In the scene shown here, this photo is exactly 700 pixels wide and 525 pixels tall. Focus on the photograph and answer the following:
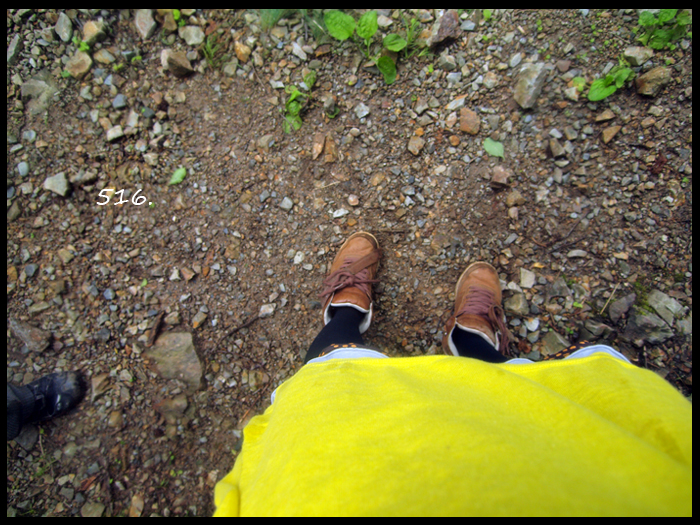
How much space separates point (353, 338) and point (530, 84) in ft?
6.31

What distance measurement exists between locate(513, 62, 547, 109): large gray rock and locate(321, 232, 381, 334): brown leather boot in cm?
128

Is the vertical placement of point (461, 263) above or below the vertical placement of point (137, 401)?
above

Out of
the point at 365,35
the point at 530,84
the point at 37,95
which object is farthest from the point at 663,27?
the point at 37,95

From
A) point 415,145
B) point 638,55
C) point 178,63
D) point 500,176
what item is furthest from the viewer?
point 178,63

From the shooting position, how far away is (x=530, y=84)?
1.95 meters

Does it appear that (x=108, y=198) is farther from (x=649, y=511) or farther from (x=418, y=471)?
(x=649, y=511)

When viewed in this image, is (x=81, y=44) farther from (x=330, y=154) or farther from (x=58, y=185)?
(x=330, y=154)

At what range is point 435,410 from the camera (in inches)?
35.0

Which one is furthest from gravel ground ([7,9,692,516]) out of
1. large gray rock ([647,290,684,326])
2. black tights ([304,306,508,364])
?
black tights ([304,306,508,364])

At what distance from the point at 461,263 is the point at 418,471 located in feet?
4.79

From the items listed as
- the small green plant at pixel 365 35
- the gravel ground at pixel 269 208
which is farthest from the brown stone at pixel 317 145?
the small green plant at pixel 365 35

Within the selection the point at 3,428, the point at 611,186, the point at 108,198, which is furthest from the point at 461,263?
the point at 3,428

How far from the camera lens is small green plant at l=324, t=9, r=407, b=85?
201 cm

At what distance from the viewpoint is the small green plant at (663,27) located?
1782 mm
